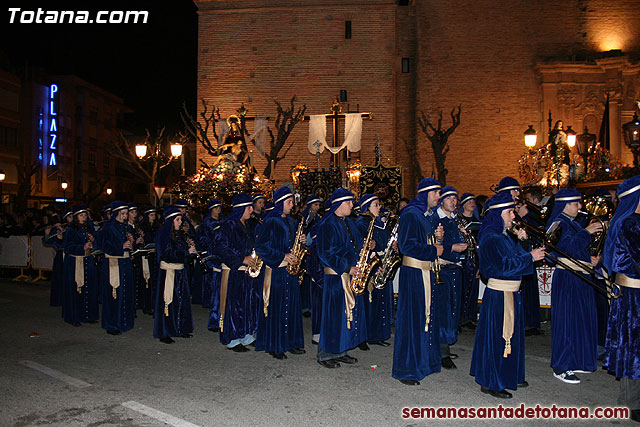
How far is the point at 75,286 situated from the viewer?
1017 cm

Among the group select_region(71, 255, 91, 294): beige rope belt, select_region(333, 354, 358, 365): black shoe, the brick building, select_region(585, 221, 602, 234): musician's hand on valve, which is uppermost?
the brick building

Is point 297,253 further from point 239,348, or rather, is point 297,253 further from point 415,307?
point 415,307

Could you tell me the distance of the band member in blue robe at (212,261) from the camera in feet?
28.0

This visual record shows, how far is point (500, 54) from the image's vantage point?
1072 inches

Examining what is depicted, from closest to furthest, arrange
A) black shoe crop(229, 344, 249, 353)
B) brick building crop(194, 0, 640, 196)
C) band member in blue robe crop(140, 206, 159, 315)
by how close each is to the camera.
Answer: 1. black shoe crop(229, 344, 249, 353)
2. band member in blue robe crop(140, 206, 159, 315)
3. brick building crop(194, 0, 640, 196)

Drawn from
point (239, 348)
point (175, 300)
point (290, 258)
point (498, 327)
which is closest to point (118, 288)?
point (175, 300)

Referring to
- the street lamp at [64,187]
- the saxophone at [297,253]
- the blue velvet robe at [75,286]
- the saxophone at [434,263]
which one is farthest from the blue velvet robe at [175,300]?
the street lamp at [64,187]

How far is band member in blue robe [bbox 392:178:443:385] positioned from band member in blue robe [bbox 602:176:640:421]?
1.82m

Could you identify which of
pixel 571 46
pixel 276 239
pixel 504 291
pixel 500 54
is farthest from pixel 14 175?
pixel 504 291

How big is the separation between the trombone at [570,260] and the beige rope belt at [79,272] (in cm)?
769

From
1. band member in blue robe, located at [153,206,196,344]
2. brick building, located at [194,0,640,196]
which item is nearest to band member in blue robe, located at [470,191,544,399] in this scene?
band member in blue robe, located at [153,206,196,344]

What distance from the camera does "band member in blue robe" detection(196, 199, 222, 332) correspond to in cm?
853

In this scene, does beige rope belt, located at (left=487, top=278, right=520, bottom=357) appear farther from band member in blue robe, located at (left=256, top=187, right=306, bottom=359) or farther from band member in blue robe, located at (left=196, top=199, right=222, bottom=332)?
band member in blue robe, located at (left=196, top=199, right=222, bottom=332)

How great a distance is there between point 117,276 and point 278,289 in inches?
135
